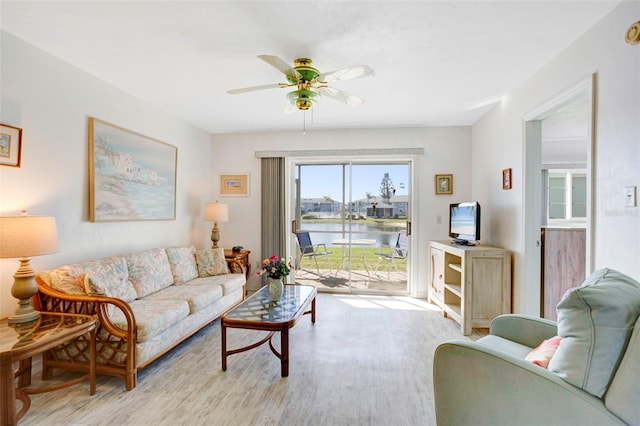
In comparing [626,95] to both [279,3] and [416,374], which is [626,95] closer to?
[279,3]

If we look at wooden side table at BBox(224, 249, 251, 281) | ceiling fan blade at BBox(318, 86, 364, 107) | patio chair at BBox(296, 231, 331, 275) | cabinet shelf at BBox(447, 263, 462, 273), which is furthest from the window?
wooden side table at BBox(224, 249, 251, 281)

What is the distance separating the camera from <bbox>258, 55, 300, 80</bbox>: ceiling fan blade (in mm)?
2068

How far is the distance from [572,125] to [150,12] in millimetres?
5344

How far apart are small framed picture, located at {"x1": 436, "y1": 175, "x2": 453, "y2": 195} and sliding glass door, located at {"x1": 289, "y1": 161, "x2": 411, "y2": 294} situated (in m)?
0.42

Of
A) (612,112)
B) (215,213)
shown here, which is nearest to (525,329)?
(612,112)

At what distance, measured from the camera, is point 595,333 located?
1.16 metres

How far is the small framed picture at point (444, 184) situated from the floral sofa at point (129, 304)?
3.22 meters

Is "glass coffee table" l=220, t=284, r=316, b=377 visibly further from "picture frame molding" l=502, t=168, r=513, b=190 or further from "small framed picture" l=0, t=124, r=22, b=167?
"picture frame molding" l=502, t=168, r=513, b=190

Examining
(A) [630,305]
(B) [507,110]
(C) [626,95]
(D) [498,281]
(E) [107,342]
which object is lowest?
(E) [107,342]

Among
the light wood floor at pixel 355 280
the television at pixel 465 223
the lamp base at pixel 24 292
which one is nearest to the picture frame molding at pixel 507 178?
the television at pixel 465 223

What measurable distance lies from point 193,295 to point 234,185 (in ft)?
7.68

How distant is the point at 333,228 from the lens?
503cm

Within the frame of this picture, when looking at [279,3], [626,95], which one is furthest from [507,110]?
[279,3]

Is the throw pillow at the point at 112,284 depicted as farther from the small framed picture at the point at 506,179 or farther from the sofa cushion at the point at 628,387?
the small framed picture at the point at 506,179
